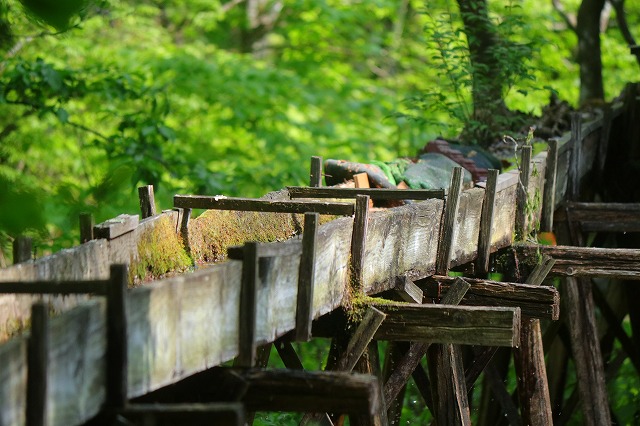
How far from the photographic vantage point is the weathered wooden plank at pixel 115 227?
4086 mm

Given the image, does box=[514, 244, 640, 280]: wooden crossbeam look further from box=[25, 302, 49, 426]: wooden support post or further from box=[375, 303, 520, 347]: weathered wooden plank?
box=[25, 302, 49, 426]: wooden support post

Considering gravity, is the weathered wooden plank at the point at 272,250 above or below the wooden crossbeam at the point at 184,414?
above

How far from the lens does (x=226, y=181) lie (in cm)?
1024

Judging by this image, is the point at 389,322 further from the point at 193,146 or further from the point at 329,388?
→ the point at 193,146

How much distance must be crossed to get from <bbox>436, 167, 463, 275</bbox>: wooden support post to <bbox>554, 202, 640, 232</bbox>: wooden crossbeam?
2590 millimetres

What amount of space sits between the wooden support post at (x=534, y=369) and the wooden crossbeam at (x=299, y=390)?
111 inches

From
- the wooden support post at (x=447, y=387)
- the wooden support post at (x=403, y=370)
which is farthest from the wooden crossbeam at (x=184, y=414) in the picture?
the wooden support post at (x=447, y=387)

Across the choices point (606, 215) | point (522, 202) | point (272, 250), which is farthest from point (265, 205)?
point (606, 215)

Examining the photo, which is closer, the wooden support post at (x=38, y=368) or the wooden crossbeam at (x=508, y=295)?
the wooden support post at (x=38, y=368)

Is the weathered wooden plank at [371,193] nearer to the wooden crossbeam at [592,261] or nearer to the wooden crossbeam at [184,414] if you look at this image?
the wooden crossbeam at [592,261]

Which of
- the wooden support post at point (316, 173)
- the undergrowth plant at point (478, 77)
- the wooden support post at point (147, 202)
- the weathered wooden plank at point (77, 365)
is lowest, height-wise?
the weathered wooden plank at point (77, 365)

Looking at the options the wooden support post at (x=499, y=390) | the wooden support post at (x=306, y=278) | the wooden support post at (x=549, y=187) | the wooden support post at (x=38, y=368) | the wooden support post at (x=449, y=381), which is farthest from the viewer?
the wooden support post at (x=499, y=390)

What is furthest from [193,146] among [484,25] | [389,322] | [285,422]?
[389,322]

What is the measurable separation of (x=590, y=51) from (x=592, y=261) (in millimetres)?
6324
